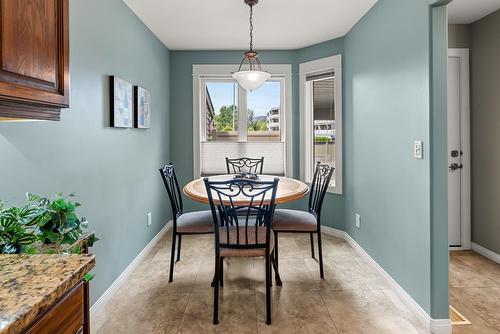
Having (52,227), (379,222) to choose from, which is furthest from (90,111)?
(379,222)

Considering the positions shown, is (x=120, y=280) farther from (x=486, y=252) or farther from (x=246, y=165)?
(x=486, y=252)

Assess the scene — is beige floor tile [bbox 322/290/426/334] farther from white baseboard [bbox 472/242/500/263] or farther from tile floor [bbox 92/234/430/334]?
white baseboard [bbox 472/242/500/263]

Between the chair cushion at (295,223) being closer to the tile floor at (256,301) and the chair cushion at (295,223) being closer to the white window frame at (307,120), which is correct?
the tile floor at (256,301)

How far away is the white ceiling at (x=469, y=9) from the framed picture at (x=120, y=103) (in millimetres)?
3002

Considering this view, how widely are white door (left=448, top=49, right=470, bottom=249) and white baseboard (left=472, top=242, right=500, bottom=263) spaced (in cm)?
24

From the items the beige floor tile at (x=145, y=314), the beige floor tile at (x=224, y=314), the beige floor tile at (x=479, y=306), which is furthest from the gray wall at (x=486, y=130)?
the beige floor tile at (x=145, y=314)

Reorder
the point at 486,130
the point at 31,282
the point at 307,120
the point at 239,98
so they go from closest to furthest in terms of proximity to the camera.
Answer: the point at 31,282 < the point at 486,130 < the point at 307,120 < the point at 239,98

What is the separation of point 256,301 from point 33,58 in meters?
2.04

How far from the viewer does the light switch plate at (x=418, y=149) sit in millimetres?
2008

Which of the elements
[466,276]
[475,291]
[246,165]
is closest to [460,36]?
[466,276]

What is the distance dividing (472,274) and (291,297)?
67.0 inches

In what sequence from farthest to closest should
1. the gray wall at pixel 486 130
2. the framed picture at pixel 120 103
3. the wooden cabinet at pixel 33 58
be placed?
1. the gray wall at pixel 486 130
2. the framed picture at pixel 120 103
3. the wooden cabinet at pixel 33 58

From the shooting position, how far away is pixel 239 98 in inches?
168

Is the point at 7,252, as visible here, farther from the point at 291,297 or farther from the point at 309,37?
the point at 309,37
